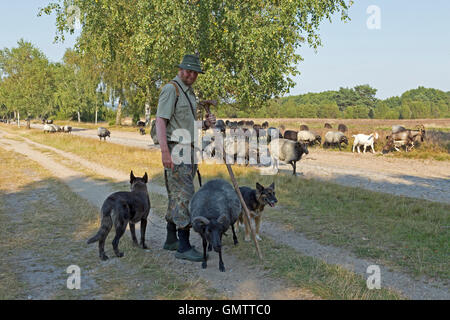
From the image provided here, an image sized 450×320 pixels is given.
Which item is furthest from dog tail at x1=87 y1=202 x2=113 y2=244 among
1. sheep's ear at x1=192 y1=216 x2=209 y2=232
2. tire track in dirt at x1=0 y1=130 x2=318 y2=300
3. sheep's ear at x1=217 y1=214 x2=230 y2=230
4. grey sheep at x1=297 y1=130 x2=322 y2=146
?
grey sheep at x1=297 y1=130 x2=322 y2=146

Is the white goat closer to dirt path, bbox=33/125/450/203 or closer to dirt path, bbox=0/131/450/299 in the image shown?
dirt path, bbox=33/125/450/203

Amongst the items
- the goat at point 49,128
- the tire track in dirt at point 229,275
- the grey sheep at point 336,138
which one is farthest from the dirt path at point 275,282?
the goat at point 49,128

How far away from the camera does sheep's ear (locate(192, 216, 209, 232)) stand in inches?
227

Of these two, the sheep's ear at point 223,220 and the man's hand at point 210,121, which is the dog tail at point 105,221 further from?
the man's hand at point 210,121

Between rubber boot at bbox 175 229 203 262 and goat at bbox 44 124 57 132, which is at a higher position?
goat at bbox 44 124 57 132

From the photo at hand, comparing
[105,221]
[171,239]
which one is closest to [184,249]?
[171,239]

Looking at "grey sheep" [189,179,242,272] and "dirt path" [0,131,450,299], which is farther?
"grey sheep" [189,179,242,272]

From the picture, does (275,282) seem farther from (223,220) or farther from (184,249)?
(184,249)

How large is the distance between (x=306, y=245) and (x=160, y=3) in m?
13.5

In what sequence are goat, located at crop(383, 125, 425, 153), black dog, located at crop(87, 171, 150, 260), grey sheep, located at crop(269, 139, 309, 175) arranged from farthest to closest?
goat, located at crop(383, 125, 425, 153) < grey sheep, located at crop(269, 139, 309, 175) < black dog, located at crop(87, 171, 150, 260)

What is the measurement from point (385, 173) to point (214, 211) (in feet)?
44.5

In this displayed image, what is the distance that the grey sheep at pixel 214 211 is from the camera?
230 inches
